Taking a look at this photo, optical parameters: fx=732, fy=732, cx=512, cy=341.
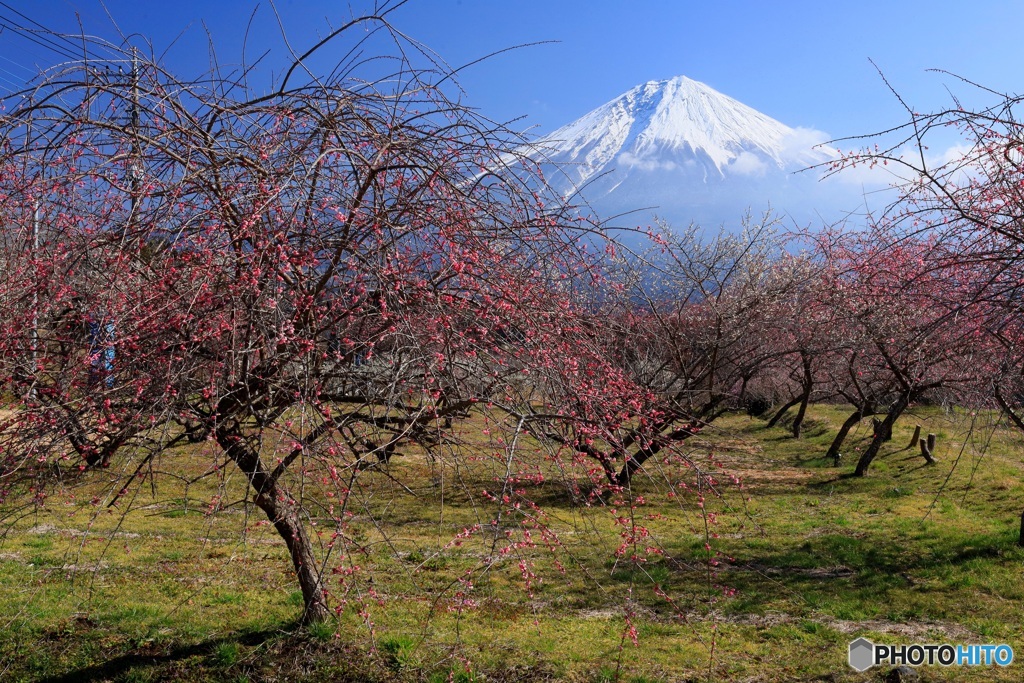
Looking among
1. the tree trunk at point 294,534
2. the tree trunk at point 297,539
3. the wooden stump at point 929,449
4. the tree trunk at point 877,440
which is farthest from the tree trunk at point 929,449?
the tree trunk at point 297,539

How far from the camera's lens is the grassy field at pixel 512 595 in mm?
5090

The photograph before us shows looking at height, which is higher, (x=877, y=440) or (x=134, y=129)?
(x=134, y=129)

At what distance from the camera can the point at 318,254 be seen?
3494 mm

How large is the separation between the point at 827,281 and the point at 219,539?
32.7 feet

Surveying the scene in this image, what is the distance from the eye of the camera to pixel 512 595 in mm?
7016

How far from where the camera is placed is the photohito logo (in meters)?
5.50

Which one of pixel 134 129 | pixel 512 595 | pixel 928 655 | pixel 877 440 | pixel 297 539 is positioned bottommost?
pixel 928 655

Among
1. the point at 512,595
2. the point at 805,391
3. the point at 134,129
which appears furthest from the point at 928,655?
the point at 805,391

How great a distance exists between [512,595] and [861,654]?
3018mm

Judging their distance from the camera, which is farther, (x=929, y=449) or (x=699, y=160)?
(x=699, y=160)

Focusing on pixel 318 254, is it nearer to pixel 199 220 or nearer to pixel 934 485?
pixel 199 220

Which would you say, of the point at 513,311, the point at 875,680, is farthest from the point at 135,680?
the point at 875,680

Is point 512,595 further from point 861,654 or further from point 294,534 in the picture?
point 861,654

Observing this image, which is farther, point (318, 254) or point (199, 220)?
point (318, 254)
